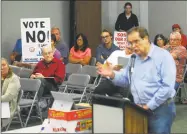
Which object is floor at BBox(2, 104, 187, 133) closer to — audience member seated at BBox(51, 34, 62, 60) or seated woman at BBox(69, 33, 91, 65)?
audience member seated at BBox(51, 34, 62, 60)

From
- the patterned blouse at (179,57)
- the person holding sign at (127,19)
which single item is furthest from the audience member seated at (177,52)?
the person holding sign at (127,19)

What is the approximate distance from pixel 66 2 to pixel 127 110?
941cm

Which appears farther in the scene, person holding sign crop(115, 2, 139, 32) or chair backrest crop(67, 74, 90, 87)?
person holding sign crop(115, 2, 139, 32)

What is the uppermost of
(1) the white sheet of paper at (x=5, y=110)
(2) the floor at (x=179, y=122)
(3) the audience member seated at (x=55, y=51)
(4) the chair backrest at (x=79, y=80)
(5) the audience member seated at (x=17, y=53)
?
(3) the audience member seated at (x=55, y=51)

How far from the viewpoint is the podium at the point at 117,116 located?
3.26 metres

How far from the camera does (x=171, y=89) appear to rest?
372 centimetres

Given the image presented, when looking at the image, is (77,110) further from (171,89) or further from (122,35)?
(122,35)

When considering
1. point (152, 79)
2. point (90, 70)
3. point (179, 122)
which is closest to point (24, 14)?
point (90, 70)

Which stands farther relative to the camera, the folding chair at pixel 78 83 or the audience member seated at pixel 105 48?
the audience member seated at pixel 105 48

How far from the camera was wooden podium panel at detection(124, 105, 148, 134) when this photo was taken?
3283mm

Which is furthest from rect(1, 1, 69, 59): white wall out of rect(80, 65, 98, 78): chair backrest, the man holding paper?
the man holding paper

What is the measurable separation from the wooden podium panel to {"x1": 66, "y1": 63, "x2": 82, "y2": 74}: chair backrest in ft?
16.5

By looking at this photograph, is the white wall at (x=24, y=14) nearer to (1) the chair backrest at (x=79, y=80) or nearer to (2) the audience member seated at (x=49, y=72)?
(2) the audience member seated at (x=49, y=72)

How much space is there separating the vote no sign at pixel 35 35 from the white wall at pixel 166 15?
16.2ft
